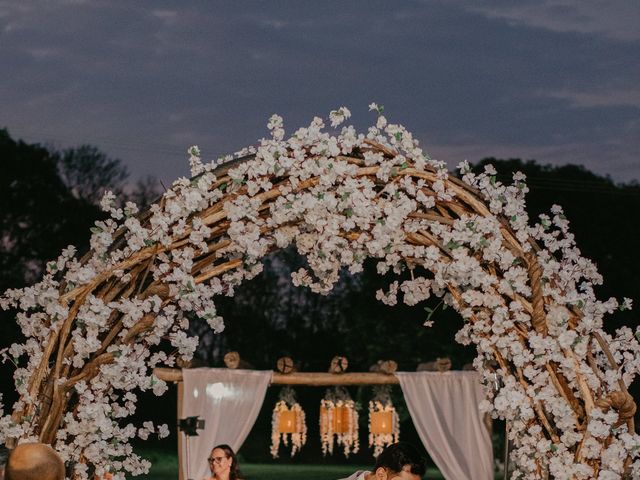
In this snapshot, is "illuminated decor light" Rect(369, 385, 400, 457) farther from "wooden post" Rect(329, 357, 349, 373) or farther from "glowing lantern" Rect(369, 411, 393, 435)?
"wooden post" Rect(329, 357, 349, 373)

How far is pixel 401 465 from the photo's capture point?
5340mm

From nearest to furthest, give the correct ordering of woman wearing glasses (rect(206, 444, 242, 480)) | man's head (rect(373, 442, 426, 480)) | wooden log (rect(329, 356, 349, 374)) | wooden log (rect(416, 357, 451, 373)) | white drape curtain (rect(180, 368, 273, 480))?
man's head (rect(373, 442, 426, 480))
woman wearing glasses (rect(206, 444, 242, 480))
white drape curtain (rect(180, 368, 273, 480))
wooden log (rect(329, 356, 349, 374))
wooden log (rect(416, 357, 451, 373))

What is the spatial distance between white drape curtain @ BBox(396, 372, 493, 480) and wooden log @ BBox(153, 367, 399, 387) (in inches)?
7.9

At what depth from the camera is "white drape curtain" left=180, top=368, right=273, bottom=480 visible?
9.22m

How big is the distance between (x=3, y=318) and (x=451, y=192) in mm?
13893

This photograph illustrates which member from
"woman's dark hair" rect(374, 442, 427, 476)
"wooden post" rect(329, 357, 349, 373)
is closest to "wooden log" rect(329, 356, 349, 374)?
"wooden post" rect(329, 357, 349, 373)

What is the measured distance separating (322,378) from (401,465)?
4.20 meters

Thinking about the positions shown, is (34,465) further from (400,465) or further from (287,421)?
(287,421)

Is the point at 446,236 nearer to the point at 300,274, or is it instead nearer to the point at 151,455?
the point at 300,274

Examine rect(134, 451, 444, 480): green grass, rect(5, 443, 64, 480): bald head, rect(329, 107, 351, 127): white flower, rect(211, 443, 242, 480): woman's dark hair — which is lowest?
rect(134, 451, 444, 480): green grass

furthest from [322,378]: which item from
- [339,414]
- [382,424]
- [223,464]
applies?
[223,464]

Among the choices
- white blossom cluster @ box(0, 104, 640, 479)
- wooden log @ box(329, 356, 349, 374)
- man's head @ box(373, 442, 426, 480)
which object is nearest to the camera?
white blossom cluster @ box(0, 104, 640, 479)

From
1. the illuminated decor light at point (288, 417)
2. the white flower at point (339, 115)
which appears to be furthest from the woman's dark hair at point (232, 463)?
the illuminated decor light at point (288, 417)

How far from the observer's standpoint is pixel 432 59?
1529 centimetres
